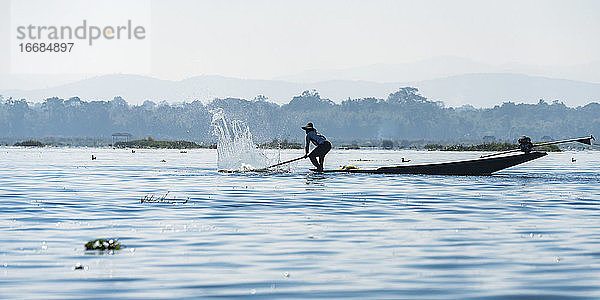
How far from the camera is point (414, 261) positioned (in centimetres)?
1641

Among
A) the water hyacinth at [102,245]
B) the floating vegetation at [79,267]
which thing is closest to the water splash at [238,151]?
the water hyacinth at [102,245]

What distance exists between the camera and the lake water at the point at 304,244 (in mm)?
14016

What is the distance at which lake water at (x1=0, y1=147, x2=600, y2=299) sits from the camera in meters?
14.0

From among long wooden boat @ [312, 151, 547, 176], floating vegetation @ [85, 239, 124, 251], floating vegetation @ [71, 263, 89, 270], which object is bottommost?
floating vegetation @ [71, 263, 89, 270]

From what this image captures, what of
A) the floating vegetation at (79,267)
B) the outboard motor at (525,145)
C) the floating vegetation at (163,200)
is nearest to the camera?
the floating vegetation at (79,267)

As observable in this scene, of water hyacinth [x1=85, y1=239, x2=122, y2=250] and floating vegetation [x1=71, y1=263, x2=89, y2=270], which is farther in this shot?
water hyacinth [x1=85, y1=239, x2=122, y2=250]

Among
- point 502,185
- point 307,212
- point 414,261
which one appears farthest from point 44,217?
point 502,185

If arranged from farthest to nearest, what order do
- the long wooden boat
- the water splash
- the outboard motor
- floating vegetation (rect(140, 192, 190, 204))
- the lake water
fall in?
the water splash < the long wooden boat < the outboard motor < floating vegetation (rect(140, 192, 190, 204)) < the lake water

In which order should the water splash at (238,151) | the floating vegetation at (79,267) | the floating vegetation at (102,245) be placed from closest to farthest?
1. the floating vegetation at (79,267)
2. the floating vegetation at (102,245)
3. the water splash at (238,151)

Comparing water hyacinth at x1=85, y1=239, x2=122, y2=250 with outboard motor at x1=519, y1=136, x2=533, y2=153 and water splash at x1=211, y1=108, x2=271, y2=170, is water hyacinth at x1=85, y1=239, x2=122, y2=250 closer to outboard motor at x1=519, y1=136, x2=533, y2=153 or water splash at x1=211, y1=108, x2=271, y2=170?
outboard motor at x1=519, y1=136, x2=533, y2=153

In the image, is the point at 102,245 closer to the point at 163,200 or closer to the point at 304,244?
the point at 304,244

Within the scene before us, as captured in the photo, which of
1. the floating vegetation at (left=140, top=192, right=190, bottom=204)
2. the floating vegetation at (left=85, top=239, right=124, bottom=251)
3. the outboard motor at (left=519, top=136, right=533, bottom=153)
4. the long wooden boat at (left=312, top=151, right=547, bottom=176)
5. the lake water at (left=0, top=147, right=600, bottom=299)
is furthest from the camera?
the long wooden boat at (left=312, top=151, right=547, bottom=176)

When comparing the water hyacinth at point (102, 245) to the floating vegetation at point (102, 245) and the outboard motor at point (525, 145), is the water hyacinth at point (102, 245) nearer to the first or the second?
the floating vegetation at point (102, 245)

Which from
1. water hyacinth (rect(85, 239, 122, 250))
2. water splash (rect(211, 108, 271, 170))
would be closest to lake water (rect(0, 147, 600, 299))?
water hyacinth (rect(85, 239, 122, 250))
